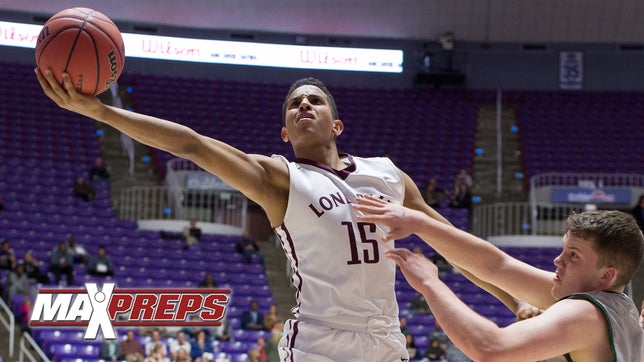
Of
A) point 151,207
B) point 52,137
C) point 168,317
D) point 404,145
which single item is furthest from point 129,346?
point 404,145

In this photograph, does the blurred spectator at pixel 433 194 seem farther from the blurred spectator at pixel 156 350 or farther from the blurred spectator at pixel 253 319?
the blurred spectator at pixel 156 350

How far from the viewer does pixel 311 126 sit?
383 cm

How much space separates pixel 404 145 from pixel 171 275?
25.7 feet

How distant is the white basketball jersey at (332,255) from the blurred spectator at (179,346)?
24.2 feet

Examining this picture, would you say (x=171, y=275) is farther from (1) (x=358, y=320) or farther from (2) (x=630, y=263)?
(2) (x=630, y=263)

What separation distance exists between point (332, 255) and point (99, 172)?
13.9m

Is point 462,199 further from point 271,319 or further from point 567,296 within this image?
point 567,296

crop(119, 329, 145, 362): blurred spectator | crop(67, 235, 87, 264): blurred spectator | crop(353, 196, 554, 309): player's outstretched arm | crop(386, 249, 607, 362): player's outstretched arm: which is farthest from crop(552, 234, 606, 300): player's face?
crop(67, 235, 87, 264): blurred spectator

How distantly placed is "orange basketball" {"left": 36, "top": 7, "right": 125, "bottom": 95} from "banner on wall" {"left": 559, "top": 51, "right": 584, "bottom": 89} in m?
20.3

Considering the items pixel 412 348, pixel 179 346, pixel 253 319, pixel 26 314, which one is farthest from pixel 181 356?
pixel 412 348

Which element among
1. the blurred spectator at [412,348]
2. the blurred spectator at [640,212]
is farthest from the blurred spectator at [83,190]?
the blurred spectator at [640,212]

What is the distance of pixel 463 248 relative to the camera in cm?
292

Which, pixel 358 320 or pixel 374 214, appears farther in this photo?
pixel 358 320

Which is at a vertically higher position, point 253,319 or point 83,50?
point 83,50
